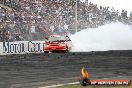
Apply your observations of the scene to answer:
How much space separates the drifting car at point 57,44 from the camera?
86.8 feet

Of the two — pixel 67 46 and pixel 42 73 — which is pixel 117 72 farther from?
pixel 67 46

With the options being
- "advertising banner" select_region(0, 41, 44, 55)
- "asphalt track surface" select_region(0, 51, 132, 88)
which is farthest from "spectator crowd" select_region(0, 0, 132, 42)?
"asphalt track surface" select_region(0, 51, 132, 88)

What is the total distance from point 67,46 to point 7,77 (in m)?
13.0

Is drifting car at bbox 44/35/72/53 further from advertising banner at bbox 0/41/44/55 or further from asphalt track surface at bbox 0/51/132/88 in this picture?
asphalt track surface at bbox 0/51/132/88

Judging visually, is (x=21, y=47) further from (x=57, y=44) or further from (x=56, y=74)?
(x=56, y=74)

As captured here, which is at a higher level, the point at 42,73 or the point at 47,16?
the point at 47,16

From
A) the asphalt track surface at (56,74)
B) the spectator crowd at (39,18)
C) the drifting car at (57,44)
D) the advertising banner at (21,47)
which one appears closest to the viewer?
the asphalt track surface at (56,74)

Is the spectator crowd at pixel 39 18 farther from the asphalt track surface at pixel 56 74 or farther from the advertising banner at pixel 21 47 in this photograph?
the asphalt track surface at pixel 56 74

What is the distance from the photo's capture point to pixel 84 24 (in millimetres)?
46844

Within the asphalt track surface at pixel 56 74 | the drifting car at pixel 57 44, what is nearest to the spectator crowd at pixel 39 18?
the drifting car at pixel 57 44

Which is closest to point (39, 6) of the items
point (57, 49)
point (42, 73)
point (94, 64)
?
point (57, 49)

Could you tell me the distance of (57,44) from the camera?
87.4ft

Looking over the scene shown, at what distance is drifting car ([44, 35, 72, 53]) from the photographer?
86.8 feet

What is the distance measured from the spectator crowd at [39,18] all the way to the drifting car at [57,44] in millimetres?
3593
